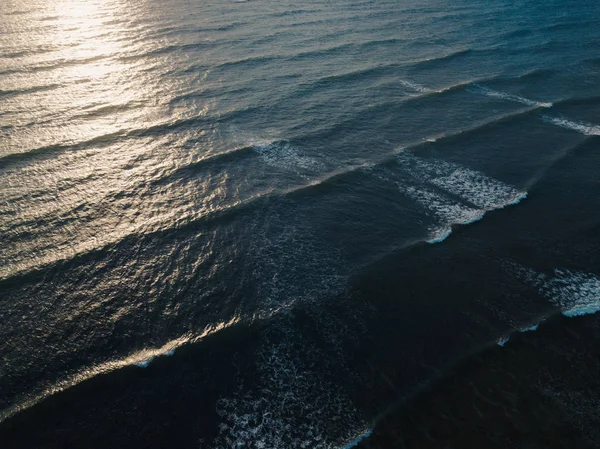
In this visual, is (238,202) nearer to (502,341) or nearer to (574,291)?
(502,341)

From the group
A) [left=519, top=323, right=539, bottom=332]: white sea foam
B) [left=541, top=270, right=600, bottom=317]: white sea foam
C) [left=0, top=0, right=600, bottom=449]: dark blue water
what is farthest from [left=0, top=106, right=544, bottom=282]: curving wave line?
[left=519, top=323, right=539, bottom=332]: white sea foam

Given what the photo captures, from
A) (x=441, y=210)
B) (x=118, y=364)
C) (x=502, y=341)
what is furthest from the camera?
(x=441, y=210)

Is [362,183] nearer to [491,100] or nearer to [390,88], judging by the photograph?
[390,88]

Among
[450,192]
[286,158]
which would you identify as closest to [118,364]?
[286,158]

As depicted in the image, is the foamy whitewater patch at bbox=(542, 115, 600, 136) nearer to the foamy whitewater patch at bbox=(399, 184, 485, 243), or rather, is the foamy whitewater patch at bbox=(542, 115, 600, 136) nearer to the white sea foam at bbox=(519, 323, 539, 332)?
the foamy whitewater patch at bbox=(399, 184, 485, 243)

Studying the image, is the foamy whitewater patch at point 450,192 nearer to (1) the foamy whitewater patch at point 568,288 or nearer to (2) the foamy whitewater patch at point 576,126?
(1) the foamy whitewater patch at point 568,288

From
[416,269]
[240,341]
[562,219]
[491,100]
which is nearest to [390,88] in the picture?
[491,100]
